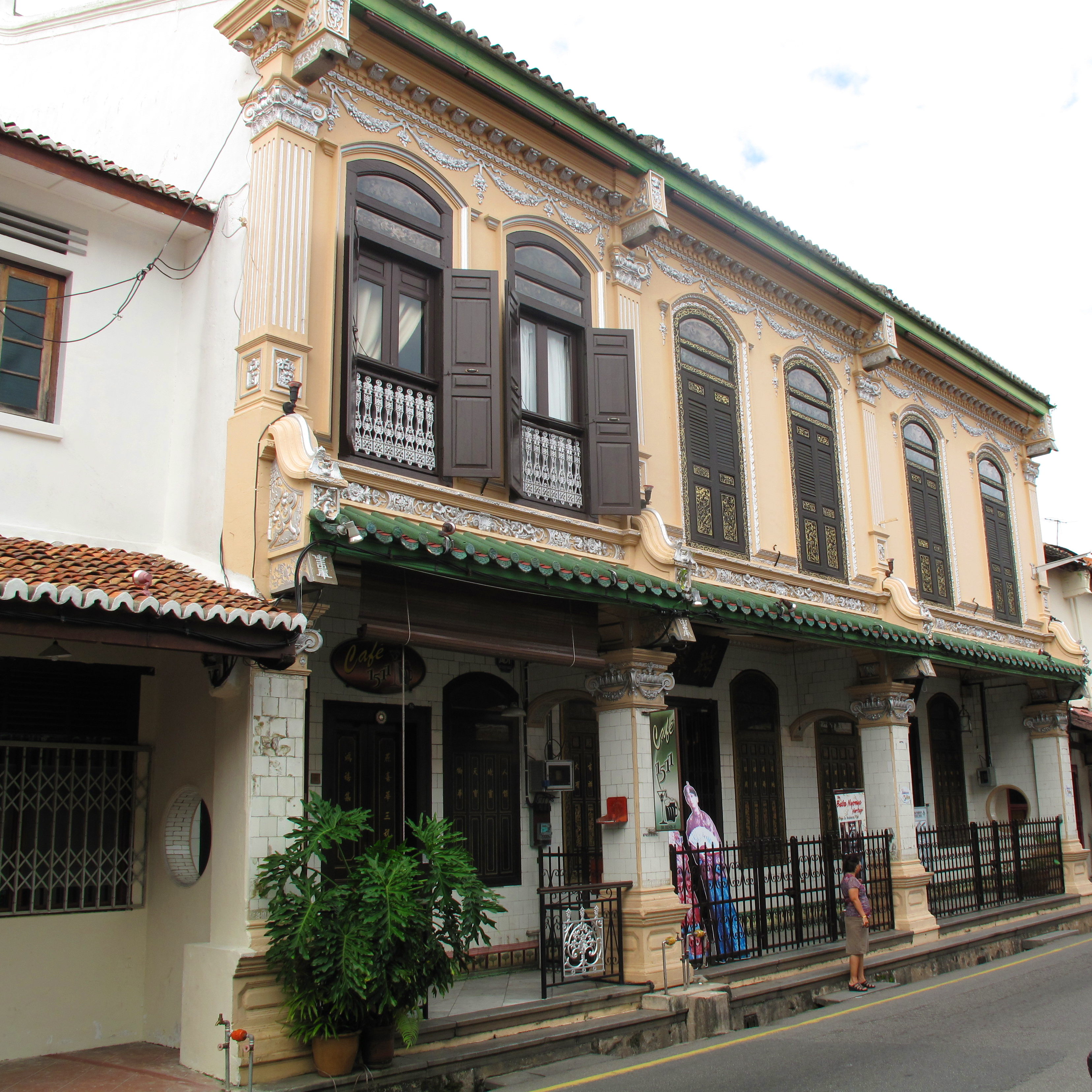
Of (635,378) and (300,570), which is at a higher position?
(635,378)

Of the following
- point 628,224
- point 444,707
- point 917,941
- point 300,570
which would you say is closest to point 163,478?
point 300,570

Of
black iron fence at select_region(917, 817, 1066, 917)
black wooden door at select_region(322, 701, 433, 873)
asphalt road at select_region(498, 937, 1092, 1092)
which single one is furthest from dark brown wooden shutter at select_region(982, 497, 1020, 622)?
black wooden door at select_region(322, 701, 433, 873)

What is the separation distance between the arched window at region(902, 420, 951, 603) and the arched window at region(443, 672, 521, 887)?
7649mm

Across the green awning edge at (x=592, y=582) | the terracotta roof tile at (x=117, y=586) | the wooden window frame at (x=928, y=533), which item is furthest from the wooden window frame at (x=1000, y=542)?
the terracotta roof tile at (x=117, y=586)

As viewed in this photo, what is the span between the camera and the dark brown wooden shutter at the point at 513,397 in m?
10.2

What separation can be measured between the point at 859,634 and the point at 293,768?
24.6ft

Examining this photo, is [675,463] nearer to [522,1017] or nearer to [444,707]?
[444,707]

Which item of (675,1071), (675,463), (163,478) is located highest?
(675,463)

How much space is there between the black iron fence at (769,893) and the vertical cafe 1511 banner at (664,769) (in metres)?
0.48

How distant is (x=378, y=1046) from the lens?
25.4 ft

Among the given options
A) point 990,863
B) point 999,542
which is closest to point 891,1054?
point 990,863

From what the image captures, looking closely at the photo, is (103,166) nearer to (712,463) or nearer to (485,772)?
(485,772)

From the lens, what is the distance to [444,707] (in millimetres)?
11367

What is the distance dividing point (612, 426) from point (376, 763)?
4183mm
